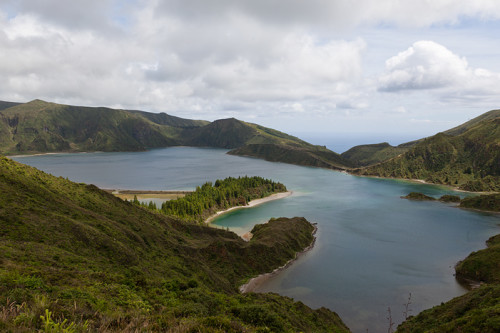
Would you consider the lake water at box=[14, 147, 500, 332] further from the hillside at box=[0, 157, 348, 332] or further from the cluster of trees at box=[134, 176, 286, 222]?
the cluster of trees at box=[134, 176, 286, 222]

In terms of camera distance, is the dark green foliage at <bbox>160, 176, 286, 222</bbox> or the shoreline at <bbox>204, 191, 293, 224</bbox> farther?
the shoreline at <bbox>204, 191, 293, 224</bbox>

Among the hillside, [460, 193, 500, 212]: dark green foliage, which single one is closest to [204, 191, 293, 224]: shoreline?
the hillside

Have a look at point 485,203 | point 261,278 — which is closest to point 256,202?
point 261,278

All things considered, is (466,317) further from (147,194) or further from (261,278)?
(147,194)

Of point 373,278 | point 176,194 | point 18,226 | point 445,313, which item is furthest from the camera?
point 176,194

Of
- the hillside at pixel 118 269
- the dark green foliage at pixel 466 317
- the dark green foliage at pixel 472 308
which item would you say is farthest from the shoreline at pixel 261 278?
the dark green foliage at pixel 466 317

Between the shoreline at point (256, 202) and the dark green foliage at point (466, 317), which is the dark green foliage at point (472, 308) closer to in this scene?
the dark green foliage at point (466, 317)

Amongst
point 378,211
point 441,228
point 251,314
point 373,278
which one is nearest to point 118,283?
point 251,314

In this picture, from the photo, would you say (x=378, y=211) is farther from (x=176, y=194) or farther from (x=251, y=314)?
(x=251, y=314)
